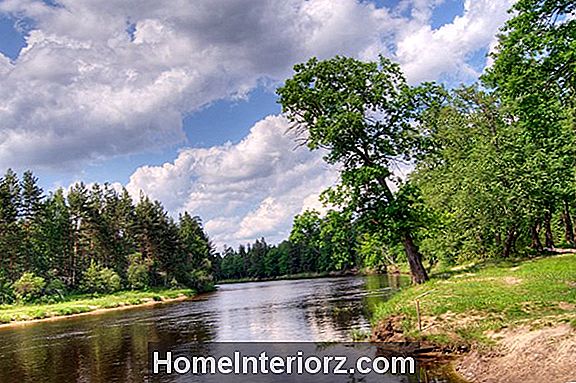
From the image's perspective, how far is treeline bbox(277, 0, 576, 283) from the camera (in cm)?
2173

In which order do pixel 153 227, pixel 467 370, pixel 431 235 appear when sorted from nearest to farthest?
pixel 467 370 < pixel 431 235 < pixel 153 227

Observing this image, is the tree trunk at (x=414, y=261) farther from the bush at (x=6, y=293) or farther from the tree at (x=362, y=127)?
the bush at (x=6, y=293)

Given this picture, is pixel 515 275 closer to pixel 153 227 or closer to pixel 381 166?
pixel 381 166

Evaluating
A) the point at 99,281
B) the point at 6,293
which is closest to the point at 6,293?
the point at 6,293

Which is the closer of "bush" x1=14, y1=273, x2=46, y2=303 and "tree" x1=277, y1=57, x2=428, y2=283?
"tree" x1=277, y1=57, x2=428, y2=283

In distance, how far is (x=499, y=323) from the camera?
18.4m

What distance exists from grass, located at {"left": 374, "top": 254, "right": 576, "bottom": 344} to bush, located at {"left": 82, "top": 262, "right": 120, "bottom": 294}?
218 ft

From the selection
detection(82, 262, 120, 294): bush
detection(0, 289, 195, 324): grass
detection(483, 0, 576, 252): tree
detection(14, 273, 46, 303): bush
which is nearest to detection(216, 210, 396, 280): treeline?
detection(483, 0, 576, 252): tree

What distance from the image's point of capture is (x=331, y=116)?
106 ft

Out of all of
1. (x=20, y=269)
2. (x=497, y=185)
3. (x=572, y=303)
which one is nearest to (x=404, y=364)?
(x=572, y=303)

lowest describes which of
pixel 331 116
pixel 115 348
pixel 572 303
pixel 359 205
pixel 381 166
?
pixel 115 348

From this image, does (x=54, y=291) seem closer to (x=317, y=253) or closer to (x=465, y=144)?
(x=465, y=144)

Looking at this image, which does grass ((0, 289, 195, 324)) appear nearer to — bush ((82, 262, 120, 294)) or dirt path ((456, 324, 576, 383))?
bush ((82, 262, 120, 294))

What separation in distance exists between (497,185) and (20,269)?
74765 millimetres
